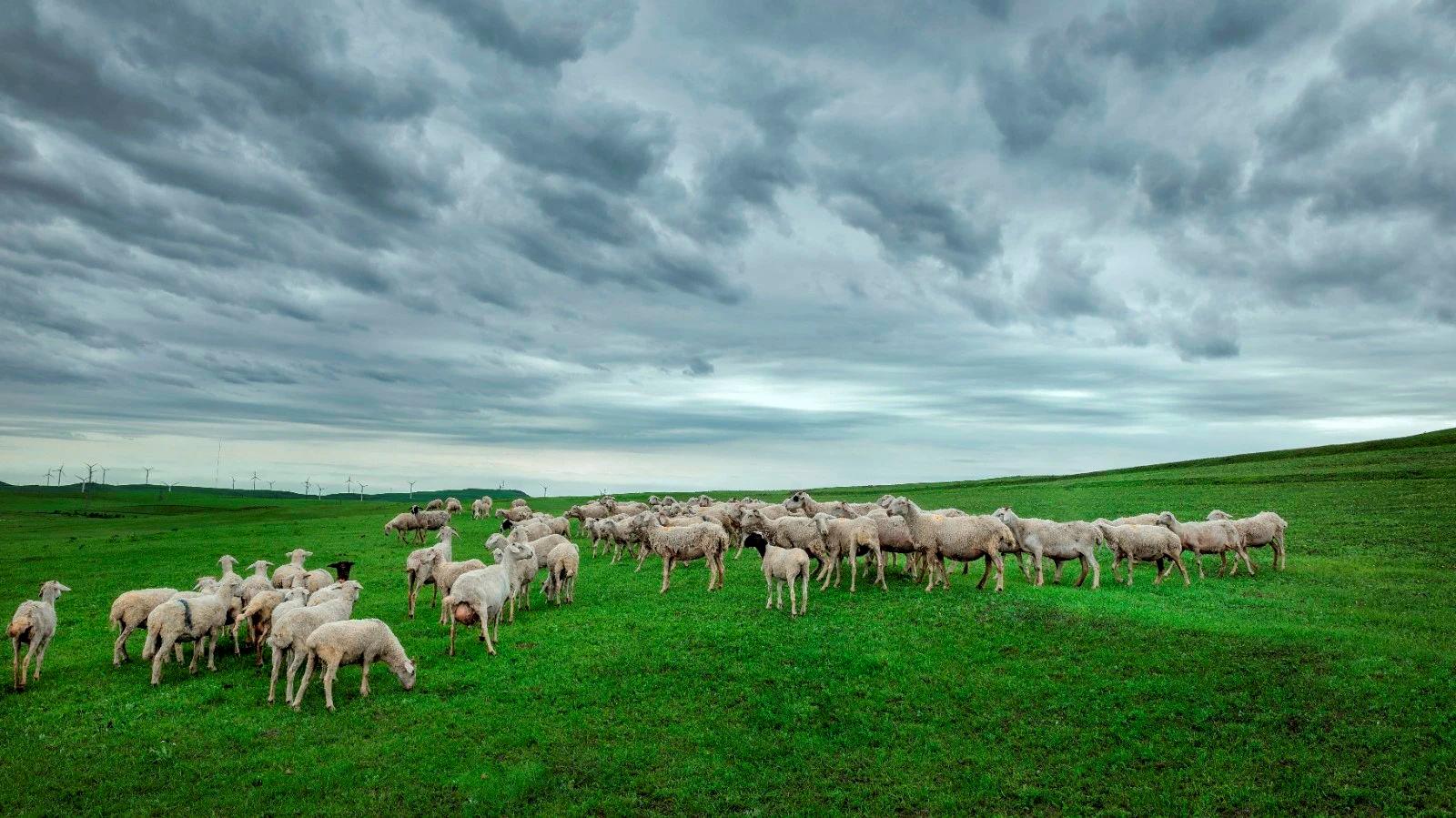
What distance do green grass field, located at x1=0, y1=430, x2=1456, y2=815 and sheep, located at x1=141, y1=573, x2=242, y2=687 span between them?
22.7 inches

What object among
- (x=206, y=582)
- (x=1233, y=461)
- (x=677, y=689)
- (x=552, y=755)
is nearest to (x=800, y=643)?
(x=677, y=689)

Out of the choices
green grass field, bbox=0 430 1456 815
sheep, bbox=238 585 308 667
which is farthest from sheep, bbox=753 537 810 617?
sheep, bbox=238 585 308 667

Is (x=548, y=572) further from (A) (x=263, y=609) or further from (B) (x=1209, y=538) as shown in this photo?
(B) (x=1209, y=538)

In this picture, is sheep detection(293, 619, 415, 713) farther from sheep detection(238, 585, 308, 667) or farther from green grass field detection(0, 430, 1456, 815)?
sheep detection(238, 585, 308, 667)

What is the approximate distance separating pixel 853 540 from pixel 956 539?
3.33 m

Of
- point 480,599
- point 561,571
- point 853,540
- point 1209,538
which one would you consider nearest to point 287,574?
point 480,599

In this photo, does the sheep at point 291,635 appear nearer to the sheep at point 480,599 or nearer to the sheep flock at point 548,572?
the sheep flock at point 548,572

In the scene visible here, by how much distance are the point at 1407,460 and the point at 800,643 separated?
214ft

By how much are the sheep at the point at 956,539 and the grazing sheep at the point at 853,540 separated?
1359 millimetres

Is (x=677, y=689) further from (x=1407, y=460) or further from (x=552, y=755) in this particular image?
(x=1407, y=460)

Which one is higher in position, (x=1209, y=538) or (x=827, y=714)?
(x=1209, y=538)

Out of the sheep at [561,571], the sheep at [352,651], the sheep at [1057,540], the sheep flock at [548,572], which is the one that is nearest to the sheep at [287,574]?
the sheep flock at [548,572]

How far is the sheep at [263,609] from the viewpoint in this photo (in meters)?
14.9

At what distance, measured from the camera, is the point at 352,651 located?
41.8 feet
